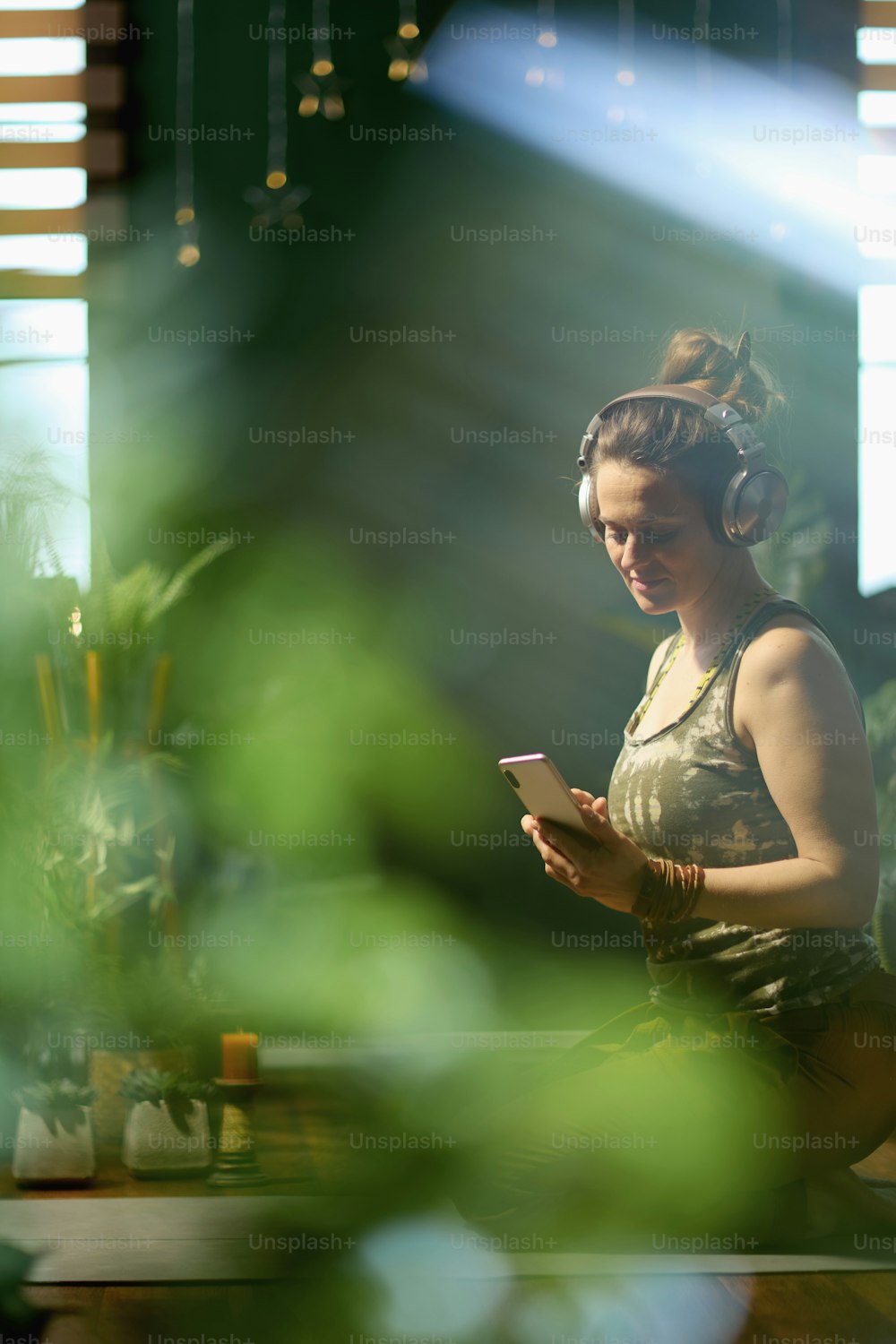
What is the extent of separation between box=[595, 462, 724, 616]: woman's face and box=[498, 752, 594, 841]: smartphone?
0.33 meters

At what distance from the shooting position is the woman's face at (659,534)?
1.70m

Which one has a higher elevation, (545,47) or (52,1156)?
(545,47)

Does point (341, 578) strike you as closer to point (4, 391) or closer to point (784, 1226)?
point (4, 391)

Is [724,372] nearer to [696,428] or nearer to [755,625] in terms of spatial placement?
[696,428]

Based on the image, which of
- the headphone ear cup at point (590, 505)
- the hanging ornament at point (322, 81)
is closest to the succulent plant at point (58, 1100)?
the headphone ear cup at point (590, 505)

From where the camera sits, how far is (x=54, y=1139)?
2334mm

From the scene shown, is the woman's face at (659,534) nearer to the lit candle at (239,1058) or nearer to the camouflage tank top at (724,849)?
the camouflage tank top at (724,849)

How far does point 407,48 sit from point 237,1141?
363cm

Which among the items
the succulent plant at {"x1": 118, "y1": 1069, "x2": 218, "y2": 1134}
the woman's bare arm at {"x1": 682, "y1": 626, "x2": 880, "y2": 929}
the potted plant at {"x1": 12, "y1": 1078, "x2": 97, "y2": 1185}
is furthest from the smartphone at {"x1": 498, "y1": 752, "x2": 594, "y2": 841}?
the potted plant at {"x1": 12, "y1": 1078, "x2": 97, "y2": 1185}

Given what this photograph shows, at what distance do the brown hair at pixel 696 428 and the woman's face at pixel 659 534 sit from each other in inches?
0.6

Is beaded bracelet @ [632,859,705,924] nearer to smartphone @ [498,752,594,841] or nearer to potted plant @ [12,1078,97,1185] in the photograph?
smartphone @ [498,752,594,841]

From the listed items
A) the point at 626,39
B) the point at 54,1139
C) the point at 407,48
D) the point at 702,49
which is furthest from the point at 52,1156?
the point at 702,49

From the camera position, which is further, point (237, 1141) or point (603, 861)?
point (237, 1141)

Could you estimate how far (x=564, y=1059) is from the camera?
1766 mm
